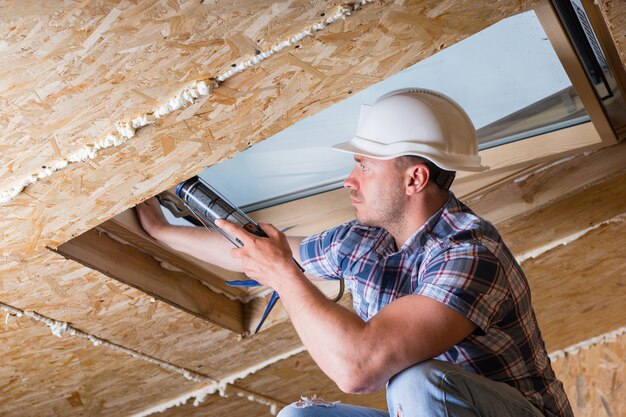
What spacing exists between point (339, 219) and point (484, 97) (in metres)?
0.69

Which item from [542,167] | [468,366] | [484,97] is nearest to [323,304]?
[468,366]

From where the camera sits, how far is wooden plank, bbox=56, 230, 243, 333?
8.23ft

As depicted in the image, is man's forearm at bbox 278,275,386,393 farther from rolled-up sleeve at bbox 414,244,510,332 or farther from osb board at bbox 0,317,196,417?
osb board at bbox 0,317,196,417

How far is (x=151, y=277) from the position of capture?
2.79 m

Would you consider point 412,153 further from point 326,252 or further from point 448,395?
point 448,395

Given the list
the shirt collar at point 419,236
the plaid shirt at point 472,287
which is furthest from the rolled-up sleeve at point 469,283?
the shirt collar at point 419,236

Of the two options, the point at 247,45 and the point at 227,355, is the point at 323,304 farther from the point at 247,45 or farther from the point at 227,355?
the point at 227,355

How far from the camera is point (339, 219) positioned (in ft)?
9.84

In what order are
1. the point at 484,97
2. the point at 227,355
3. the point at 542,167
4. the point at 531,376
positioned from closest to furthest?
the point at 531,376
the point at 484,97
the point at 542,167
the point at 227,355

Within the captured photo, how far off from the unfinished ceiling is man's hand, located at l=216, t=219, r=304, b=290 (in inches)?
9.8

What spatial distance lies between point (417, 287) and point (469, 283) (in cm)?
15

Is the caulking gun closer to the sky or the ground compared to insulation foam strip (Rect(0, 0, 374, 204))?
closer to the ground

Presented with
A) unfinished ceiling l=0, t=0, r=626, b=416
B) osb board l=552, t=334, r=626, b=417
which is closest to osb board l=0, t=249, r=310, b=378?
unfinished ceiling l=0, t=0, r=626, b=416

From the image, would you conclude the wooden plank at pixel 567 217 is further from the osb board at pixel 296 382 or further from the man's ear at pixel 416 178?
the osb board at pixel 296 382
